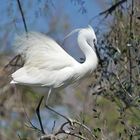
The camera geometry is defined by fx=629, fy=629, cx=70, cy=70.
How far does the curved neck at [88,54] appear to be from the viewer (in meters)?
3.30

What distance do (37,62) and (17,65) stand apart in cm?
17

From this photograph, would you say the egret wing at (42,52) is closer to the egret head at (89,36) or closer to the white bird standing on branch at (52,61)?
the white bird standing on branch at (52,61)

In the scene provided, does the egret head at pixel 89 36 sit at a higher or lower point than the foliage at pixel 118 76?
higher

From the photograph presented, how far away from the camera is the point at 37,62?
333cm

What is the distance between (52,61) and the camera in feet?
11.0

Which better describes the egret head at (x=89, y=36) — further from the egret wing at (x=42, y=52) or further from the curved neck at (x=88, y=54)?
the egret wing at (x=42, y=52)

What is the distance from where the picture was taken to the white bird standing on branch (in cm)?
328

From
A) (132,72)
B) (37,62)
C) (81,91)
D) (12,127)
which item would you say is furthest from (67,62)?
(81,91)

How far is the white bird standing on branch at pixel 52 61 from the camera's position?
328 cm

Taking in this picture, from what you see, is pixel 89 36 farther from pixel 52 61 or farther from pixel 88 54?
pixel 52 61

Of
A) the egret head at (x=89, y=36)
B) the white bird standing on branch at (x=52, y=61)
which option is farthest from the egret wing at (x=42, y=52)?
the egret head at (x=89, y=36)

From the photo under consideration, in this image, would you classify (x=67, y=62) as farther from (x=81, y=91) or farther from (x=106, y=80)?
(x=81, y=91)

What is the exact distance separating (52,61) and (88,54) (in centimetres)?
20

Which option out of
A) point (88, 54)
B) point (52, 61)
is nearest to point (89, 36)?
point (88, 54)
